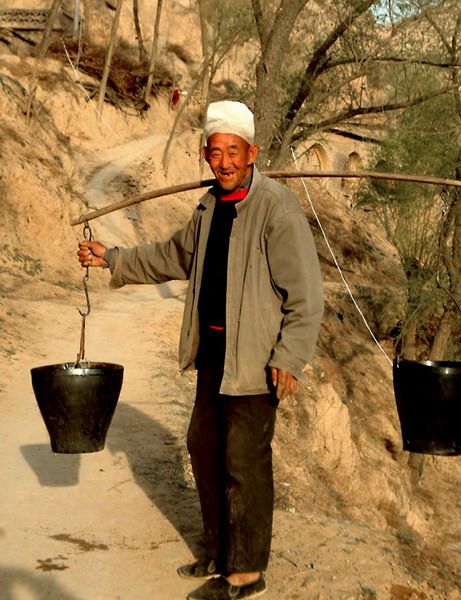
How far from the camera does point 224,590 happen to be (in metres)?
3.07

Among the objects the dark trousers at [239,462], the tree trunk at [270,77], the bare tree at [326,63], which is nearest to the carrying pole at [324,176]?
the dark trousers at [239,462]

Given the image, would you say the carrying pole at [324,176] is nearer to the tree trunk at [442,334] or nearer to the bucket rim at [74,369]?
the bucket rim at [74,369]

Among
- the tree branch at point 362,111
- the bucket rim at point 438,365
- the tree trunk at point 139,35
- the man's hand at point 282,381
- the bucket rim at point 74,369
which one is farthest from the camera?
the tree trunk at point 139,35

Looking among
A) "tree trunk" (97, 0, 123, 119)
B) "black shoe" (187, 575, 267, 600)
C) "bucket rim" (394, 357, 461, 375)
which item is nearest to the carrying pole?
"bucket rim" (394, 357, 461, 375)

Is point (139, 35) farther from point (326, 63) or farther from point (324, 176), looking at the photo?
point (324, 176)

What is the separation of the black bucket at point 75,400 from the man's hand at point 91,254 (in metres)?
0.50

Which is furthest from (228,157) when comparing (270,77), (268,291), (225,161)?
(270,77)

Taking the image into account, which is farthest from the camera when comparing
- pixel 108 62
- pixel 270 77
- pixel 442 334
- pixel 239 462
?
pixel 108 62

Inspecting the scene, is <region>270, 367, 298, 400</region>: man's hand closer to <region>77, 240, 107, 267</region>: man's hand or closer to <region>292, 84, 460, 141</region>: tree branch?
<region>77, 240, 107, 267</region>: man's hand

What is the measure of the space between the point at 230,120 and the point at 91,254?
104 centimetres

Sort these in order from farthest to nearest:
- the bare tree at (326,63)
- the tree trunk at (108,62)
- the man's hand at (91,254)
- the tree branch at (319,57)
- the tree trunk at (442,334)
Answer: the tree trunk at (108,62) → the tree trunk at (442,334) → the tree branch at (319,57) → the bare tree at (326,63) → the man's hand at (91,254)

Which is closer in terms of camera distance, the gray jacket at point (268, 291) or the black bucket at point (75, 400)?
the gray jacket at point (268, 291)

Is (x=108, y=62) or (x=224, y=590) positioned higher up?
(x=108, y=62)

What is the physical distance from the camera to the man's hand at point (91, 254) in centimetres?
356
